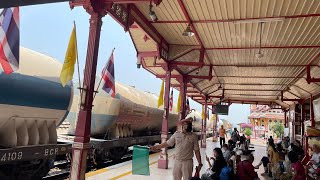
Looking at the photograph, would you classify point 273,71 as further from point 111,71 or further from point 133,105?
point 111,71

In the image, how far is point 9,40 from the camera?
411 cm

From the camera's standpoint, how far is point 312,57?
11.0 m

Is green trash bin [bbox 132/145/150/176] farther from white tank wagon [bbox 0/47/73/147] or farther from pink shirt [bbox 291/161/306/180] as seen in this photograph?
pink shirt [bbox 291/161/306/180]

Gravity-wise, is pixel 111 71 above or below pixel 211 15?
below

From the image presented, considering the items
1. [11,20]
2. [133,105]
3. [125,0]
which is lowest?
[133,105]

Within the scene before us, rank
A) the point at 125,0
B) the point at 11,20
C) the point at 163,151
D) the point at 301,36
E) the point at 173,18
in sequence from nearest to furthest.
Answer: the point at 11,20 < the point at 125,0 < the point at 173,18 < the point at 301,36 < the point at 163,151

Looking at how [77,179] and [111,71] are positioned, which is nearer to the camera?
[77,179]

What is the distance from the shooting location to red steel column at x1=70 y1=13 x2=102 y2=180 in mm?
5560

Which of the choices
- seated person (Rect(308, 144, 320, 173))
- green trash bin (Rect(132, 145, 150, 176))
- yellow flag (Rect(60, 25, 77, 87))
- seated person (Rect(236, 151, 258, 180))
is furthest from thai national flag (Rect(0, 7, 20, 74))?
seated person (Rect(308, 144, 320, 173))

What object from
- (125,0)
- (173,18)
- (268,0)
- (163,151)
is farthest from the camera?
(163,151)

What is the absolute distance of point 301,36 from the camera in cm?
889

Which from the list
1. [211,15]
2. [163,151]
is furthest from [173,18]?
[163,151]

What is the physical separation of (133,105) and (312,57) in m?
7.05

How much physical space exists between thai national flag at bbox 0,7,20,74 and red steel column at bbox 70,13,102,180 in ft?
5.57
